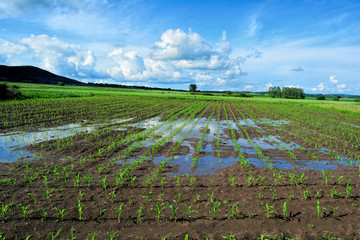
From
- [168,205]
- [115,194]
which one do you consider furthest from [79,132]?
[168,205]

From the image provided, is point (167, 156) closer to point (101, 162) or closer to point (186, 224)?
point (101, 162)

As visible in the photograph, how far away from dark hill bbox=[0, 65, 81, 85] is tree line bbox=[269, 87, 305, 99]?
5971 inches

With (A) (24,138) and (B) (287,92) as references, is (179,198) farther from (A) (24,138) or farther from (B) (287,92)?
(B) (287,92)

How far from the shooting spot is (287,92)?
137 metres

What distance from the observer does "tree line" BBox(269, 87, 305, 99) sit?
429ft

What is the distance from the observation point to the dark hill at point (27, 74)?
397 ft

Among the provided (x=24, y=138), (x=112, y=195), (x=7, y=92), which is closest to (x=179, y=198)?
(x=112, y=195)

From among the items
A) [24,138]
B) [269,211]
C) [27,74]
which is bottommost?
[24,138]

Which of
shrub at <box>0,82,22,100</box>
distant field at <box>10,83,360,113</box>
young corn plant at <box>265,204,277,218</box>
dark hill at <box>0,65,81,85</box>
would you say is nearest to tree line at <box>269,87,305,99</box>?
distant field at <box>10,83,360,113</box>

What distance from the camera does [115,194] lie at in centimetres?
531

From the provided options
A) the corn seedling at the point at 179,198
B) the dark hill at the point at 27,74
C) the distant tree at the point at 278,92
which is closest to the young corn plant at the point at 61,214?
the corn seedling at the point at 179,198

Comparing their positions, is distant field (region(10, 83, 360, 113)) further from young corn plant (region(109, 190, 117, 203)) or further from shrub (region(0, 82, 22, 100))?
young corn plant (region(109, 190, 117, 203))

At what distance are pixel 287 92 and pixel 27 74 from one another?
574 feet

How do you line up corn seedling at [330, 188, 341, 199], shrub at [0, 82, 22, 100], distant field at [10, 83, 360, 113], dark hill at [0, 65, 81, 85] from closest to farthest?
1. corn seedling at [330, 188, 341, 199]
2. shrub at [0, 82, 22, 100]
3. distant field at [10, 83, 360, 113]
4. dark hill at [0, 65, 81, 85]
